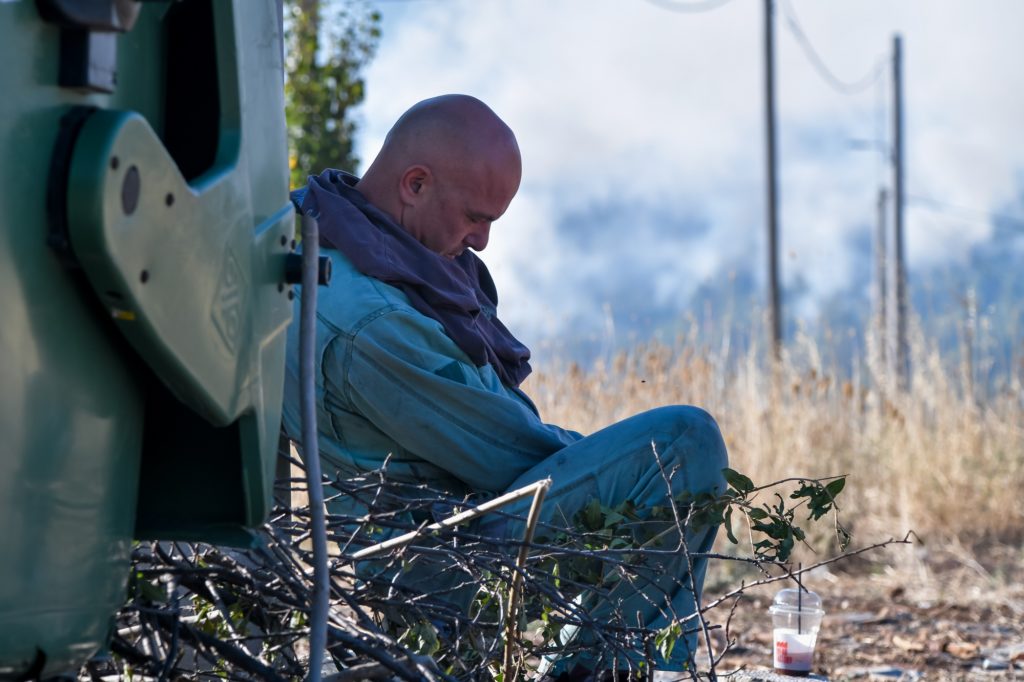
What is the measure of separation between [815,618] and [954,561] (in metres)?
3.86

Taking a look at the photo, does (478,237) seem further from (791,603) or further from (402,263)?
(791,603)

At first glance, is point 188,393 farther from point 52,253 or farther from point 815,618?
point 815,618

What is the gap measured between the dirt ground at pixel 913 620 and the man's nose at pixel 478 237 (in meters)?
1.27

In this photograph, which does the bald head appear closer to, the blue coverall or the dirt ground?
the blue coverall

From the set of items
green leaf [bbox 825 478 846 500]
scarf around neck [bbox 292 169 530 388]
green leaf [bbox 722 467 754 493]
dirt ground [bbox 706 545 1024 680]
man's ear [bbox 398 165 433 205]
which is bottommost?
dirt ground [bbox 706 545 1024 680]

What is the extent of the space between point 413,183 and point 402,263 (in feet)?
1.00

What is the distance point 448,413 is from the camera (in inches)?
108

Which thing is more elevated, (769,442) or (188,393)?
(188,393)

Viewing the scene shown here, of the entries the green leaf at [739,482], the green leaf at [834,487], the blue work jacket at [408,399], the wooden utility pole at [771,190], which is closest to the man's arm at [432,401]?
the blue work jacket at [408,399]

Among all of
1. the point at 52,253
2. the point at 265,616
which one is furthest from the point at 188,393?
the point at 265,616

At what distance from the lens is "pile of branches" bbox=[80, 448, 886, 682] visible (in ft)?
6.42

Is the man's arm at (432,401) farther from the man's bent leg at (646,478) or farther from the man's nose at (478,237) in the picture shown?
the man's nose at (478,237)

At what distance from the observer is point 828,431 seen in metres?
7.93

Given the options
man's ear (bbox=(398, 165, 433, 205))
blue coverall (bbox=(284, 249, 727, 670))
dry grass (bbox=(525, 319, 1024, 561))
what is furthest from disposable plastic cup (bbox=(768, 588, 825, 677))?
dry grass (bbox=(525, 319, 1024, 561))
